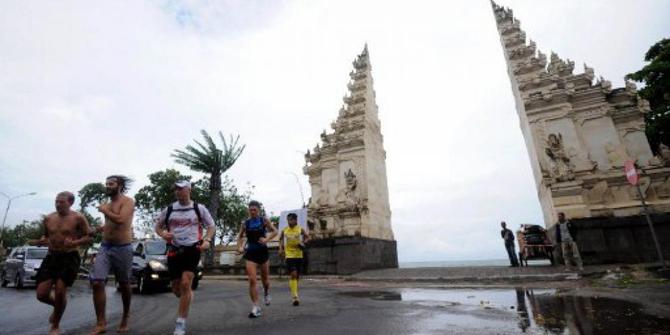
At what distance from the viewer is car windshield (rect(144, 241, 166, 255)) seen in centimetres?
1138

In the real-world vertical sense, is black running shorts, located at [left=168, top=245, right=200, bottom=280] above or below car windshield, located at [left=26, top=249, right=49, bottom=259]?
below

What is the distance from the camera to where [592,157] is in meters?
14.0

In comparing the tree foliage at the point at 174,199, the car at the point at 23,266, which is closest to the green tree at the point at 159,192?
the tree foliage at the point at 174,199

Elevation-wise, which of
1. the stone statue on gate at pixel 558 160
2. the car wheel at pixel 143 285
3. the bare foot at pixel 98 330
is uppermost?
the stone statue on gate at pixel 558 160

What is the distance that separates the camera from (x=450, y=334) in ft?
13.2

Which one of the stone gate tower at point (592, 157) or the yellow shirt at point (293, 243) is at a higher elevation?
the stone gate tower at point (592, 157)

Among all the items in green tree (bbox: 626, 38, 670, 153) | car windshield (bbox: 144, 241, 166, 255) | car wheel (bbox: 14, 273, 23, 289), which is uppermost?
green tree (bbox: 626, 38, 670, 153)

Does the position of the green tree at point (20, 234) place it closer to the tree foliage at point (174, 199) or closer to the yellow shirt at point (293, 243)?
the tree foliage at point (174, 199)

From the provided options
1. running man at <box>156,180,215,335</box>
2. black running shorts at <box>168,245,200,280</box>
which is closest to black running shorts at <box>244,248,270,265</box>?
running man at <box>156,180,215,335</box>

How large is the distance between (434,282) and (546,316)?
6.26 metres

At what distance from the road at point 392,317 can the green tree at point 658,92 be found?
14950mm

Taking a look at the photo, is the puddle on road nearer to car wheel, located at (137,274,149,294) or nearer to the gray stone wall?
the gray stone wall

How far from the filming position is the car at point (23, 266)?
13719 millimetres

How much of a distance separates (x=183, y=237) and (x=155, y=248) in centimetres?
816
